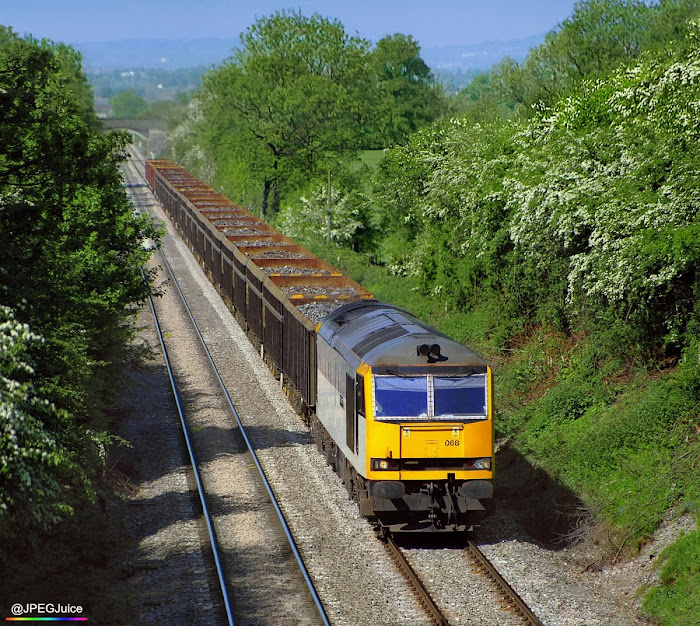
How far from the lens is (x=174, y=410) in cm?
2377

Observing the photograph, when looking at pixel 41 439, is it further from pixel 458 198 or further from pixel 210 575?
pixel 458 198

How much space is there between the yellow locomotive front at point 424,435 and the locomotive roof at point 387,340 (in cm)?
3

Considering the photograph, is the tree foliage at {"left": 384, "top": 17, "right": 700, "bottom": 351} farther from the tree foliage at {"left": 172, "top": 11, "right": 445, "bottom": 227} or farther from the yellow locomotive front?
the tree foliage at {"left": 172, "top": 11, "right": 445, "bottom": 227}

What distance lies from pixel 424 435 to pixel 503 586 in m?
2.50

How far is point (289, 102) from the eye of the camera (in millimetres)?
62406

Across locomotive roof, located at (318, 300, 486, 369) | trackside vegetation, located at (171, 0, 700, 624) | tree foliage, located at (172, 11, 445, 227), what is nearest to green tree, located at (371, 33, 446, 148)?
tree foliage, located at (172, 11, 445, 227)

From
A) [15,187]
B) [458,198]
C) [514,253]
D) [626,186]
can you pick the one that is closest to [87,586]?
[15,187]

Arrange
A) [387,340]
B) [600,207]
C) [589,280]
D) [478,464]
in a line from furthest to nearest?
[589,280] → [600,207] → [387,340] → [478,464]

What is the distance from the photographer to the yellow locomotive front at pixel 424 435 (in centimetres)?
1412

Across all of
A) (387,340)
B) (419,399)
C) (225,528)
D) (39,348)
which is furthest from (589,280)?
(39,348)

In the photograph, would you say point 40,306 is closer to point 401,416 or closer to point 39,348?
point 39,348

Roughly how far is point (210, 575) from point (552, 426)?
934 cm

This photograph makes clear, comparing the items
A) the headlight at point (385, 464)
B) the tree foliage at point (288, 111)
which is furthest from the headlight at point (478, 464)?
the tree foliage at point (288, 111)

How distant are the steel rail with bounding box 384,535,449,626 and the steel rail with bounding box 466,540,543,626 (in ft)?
3.44
